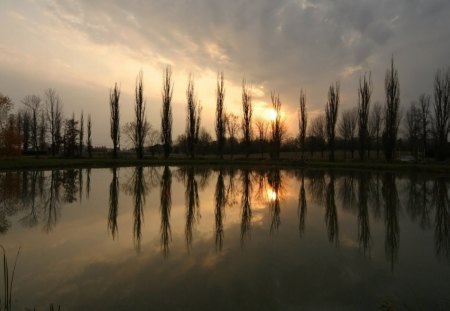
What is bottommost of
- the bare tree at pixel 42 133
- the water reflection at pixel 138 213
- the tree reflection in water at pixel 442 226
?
the tree reflection in water at pixel 442 226

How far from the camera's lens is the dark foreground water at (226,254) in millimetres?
3330

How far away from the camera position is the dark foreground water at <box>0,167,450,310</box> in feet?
10.9

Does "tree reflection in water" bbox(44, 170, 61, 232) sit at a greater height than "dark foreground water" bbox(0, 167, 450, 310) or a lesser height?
greater

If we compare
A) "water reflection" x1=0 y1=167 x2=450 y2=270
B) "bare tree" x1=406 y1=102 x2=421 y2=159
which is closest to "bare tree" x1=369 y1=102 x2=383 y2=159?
"bare tree" x1=406 y1=102 x2=421 y2=159

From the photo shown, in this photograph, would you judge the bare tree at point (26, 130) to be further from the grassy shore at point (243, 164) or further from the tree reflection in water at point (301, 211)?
the tree reflection in water at point (301, 211)

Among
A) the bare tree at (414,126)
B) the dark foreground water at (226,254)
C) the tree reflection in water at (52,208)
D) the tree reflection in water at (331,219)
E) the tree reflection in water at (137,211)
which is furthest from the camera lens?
the bare tree at (414,126)

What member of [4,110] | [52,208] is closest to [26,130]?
[4,110]

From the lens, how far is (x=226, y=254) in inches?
191

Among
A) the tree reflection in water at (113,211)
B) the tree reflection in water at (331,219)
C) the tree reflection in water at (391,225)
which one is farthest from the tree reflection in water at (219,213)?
the tree reflection in water at (391,225)

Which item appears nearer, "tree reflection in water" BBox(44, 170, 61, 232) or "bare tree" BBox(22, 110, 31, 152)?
"tree reflection in water" BBox(44, 170, 61, 232)

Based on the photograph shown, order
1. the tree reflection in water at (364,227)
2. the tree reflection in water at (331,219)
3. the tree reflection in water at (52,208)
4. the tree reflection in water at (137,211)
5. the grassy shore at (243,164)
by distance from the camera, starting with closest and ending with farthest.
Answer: the tree reflection in water at (364,227) → the tree reflection in water at (137,211) → the tree reflection in water at (331,219) → the tree reflection in water at (52,208) → the grassy shore at (243,164)

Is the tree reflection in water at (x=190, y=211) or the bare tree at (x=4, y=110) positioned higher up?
the bare tree at (x=4, y=110)

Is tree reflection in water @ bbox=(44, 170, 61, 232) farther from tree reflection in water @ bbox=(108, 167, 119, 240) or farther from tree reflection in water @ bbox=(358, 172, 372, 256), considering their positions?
tree reflection in water @ bbox=(358, 172, 372, 256)

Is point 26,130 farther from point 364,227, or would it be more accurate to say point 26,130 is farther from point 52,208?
point 364,227
